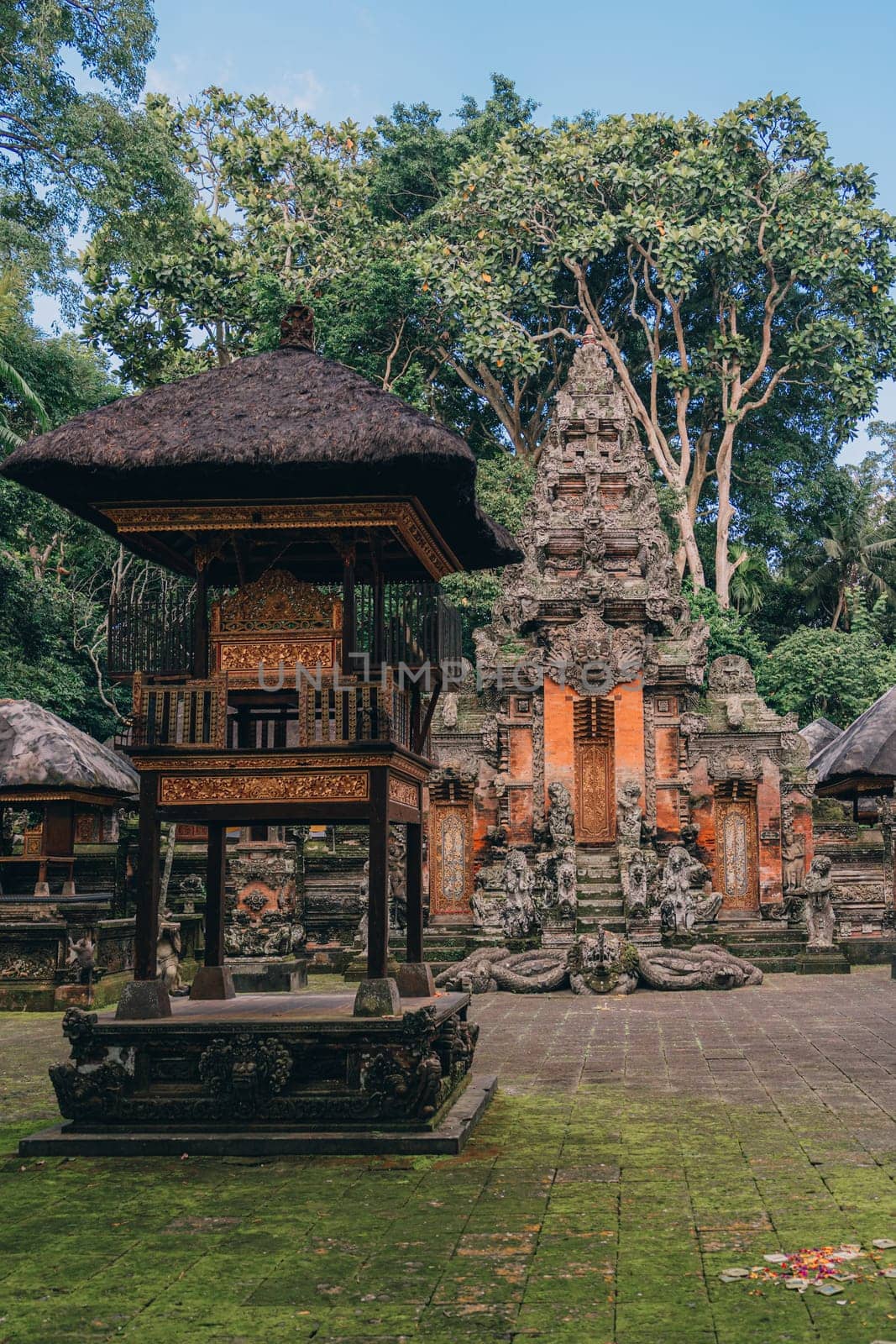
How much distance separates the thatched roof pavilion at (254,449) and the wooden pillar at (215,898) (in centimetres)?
250

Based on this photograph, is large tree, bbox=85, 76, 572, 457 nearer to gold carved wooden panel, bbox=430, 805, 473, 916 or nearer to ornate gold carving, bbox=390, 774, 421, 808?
gold carved wooden panel, bbox=430, 805, 473, 916

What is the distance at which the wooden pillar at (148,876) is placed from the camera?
29.1ft

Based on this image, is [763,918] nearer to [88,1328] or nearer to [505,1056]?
[505,1056]

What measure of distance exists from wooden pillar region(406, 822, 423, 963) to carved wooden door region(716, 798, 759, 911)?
14.8 m

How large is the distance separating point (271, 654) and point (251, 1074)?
9.97 ft

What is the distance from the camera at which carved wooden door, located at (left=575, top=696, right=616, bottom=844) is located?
24125 millimetres

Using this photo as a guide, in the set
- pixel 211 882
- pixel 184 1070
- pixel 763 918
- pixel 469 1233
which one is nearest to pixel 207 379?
pixel 211 882

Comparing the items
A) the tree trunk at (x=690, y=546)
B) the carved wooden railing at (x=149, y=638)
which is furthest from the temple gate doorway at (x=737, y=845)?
the carved wooden railing at (x=149, y=638)

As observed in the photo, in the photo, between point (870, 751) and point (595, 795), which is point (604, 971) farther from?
point (870, 751)

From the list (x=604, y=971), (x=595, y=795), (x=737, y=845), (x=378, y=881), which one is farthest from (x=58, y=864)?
(x=378, y=881)

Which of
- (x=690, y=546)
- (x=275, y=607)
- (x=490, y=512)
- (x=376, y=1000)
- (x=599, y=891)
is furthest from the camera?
(x=690, y=546)

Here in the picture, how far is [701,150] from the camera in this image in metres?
34.4

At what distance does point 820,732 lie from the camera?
31828 mm

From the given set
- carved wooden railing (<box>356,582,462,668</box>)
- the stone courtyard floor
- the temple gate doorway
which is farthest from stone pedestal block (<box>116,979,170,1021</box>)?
the temple gate doorway
